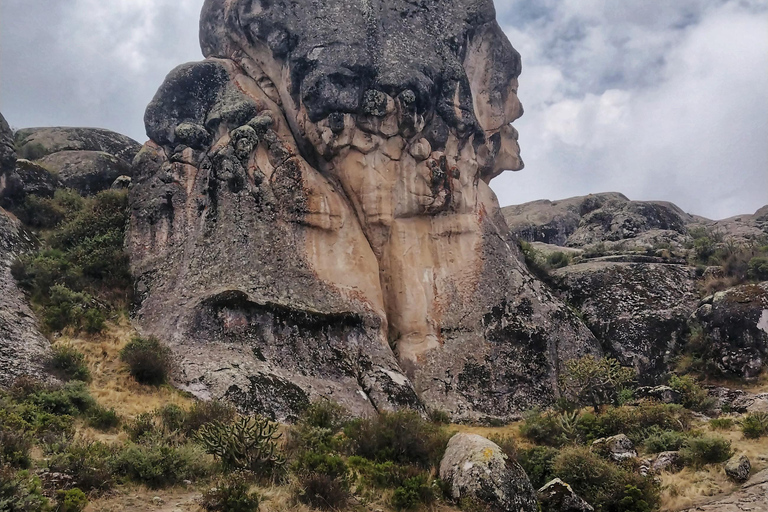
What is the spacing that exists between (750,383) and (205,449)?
19.8 m

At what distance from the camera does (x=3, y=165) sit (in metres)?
24.0

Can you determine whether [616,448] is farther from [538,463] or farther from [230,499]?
[230,499]

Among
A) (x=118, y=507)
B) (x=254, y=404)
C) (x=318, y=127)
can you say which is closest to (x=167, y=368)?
(x=254, y=404)

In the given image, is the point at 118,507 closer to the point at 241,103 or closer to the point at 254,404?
the point at 254,404

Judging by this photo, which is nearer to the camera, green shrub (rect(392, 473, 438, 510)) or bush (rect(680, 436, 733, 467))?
green shrub (rect(392, 473, 438, 510))

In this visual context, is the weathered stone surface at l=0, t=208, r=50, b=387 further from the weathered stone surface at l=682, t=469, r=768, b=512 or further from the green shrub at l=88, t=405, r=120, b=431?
the weathered stone surface at l=682, t=469, r=768, b=512

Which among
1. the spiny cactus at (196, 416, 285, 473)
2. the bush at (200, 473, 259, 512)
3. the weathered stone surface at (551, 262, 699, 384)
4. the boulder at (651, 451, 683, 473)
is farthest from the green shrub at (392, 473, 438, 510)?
the weathered stone surface at (551, 262, 699, 384)

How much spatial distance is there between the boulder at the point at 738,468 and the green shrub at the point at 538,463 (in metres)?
3.77

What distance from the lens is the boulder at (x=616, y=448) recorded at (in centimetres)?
1536

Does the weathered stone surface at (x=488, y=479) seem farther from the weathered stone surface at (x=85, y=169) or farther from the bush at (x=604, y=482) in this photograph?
the weathered stone surface at (x=85, y=169)

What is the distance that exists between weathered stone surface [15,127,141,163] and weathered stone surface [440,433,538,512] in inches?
1114

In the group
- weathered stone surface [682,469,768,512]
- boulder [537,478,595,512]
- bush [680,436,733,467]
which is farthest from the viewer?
bush [680,436,733,467]

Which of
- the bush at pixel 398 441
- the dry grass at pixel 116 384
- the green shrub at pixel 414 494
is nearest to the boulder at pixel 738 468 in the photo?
the bush at pixel 398 441

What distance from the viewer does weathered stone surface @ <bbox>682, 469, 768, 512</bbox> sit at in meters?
11.8
